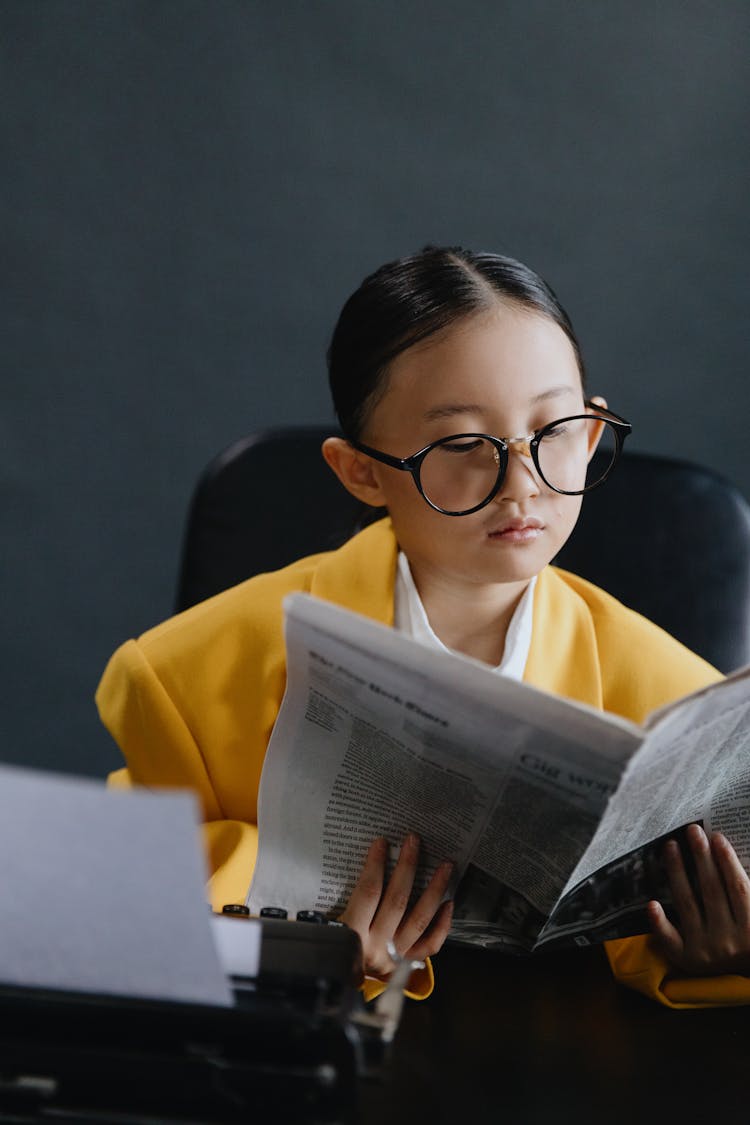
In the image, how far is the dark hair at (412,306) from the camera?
99 cm

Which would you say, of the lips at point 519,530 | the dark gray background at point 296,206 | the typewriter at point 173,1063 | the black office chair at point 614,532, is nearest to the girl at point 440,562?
the lips at point 519,530

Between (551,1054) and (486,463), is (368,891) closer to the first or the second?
(551,1054)

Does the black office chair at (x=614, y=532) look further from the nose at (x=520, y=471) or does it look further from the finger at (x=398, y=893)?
the finger at (x=398, y=893)

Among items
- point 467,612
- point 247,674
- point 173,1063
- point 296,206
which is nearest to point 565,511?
point 467,612

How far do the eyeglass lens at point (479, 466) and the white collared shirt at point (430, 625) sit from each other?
0.47 feet

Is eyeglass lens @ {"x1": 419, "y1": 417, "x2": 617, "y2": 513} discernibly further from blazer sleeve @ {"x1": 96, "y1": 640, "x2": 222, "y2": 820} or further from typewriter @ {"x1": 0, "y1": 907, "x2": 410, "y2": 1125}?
typewriter @ {"x1": 0, "y1": 907, "x2": 410, "y2": 1125}

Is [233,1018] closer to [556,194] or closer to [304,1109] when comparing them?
[304,1109]

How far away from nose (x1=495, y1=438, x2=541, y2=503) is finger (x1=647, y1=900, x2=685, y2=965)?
306mm

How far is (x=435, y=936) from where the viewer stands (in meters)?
0.78

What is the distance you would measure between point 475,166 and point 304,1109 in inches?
70.8

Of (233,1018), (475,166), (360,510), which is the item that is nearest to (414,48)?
(475,166)

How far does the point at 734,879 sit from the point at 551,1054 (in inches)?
7.1

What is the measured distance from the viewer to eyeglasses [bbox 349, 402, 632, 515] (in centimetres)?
92

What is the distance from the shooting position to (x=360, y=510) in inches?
52.3
